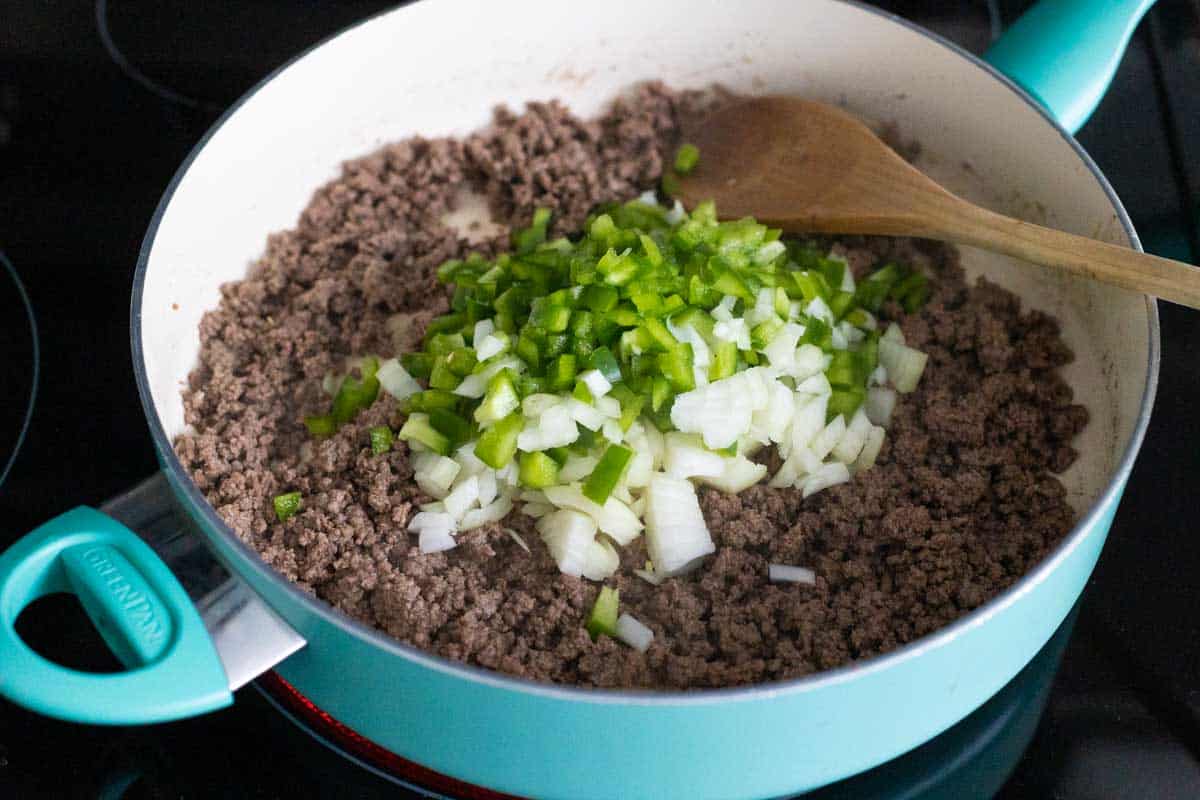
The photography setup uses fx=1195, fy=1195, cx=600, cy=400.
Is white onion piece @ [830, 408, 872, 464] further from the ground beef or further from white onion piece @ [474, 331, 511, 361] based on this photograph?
white onion piece @ [474, 331, 511, 361]

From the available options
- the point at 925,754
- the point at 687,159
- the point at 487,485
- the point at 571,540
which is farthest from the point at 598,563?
the point at 687,159

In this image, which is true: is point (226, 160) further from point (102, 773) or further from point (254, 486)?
point (102, 773)

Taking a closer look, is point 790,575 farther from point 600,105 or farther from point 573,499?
point 600,105

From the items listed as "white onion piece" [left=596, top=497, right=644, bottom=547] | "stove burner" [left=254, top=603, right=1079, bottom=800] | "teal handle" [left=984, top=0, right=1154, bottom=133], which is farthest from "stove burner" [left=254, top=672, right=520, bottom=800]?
"teal handle" [left=984, top=0, right=1154, bottom=133]

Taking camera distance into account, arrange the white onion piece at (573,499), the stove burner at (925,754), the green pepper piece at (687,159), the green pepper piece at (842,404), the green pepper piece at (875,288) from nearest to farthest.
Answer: the stove burner at (925,754), the white onion piece at (573,499), the green pepper piece at (842,404), the green pepper piece at (875,288), the green pepper piece at (687,159)

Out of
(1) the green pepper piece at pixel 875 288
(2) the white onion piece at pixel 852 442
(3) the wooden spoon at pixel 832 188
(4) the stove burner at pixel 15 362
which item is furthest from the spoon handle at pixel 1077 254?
(4) the stove burner at pixel 15 362

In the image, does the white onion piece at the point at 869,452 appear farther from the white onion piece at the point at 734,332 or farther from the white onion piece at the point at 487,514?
the white onion piece at the point at 487,514
